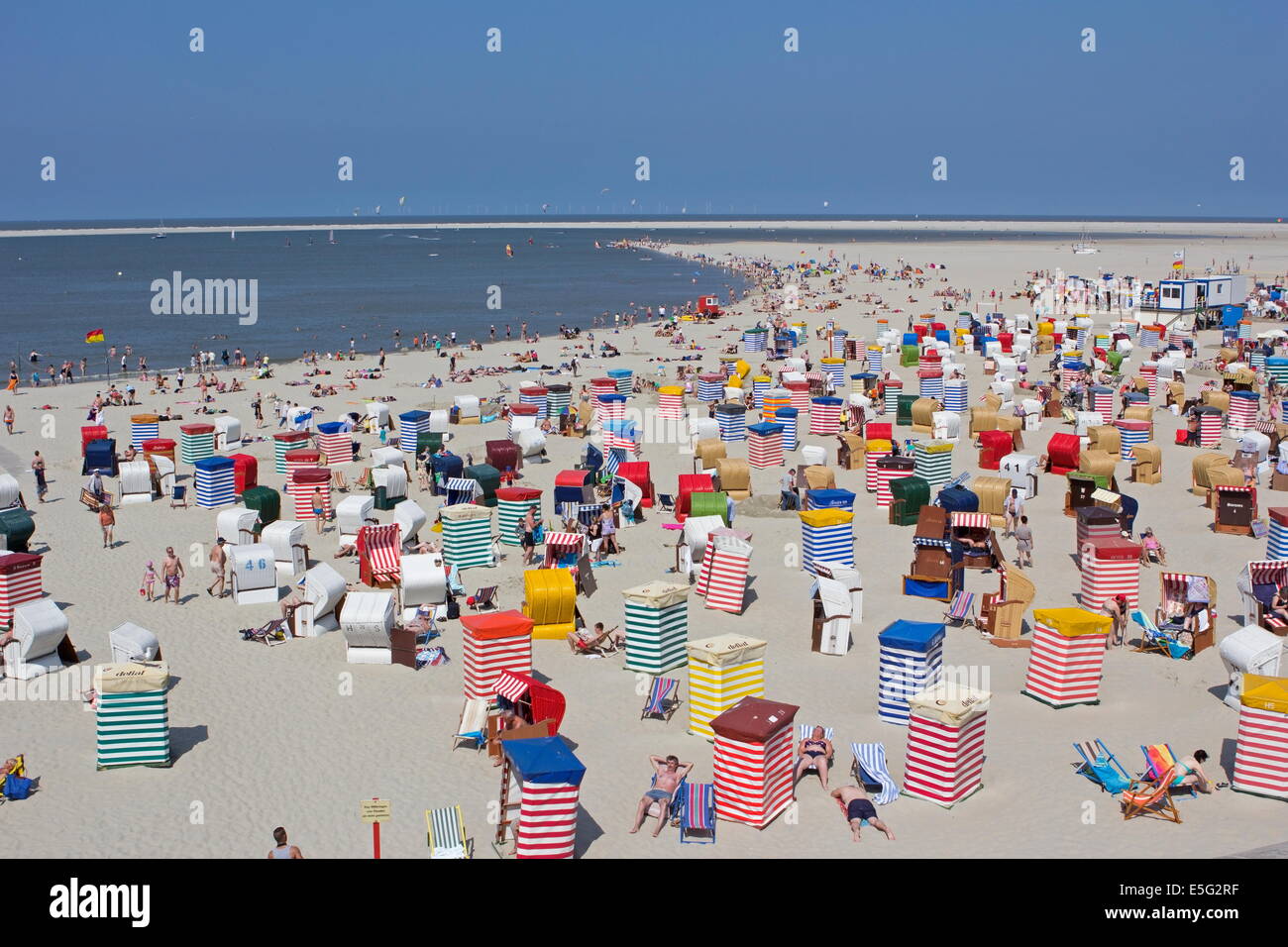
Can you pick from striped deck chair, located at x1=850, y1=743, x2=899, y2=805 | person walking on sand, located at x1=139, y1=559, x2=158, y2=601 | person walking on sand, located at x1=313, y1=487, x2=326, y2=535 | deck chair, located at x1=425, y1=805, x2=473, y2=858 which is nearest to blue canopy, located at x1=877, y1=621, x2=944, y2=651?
striped deck chair, located at x1=850, y1=743, x2=899, y2=805

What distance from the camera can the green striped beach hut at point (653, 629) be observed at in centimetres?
1672

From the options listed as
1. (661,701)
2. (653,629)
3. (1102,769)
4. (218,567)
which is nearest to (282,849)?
(661,701)

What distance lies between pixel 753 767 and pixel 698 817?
76 cm

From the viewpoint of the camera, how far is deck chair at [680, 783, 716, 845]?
12.1m

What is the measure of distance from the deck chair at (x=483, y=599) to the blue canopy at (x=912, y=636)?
7.22m

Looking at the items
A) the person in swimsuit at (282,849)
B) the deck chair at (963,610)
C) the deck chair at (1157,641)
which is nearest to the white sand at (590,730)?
the deck chair at (1157,641)

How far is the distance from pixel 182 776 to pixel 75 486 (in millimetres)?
18178

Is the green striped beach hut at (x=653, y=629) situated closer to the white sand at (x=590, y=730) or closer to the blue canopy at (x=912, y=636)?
the white sand at (x=590, y=730)

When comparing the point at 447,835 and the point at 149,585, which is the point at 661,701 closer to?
the point at 447,835

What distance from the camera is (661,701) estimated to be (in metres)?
15.2

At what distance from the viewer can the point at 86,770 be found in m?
13.9

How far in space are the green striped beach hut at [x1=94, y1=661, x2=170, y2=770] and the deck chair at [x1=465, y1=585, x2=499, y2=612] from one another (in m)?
6.37
